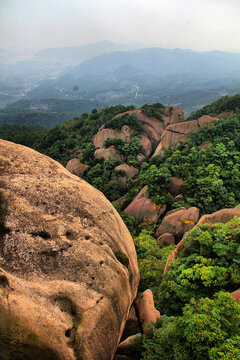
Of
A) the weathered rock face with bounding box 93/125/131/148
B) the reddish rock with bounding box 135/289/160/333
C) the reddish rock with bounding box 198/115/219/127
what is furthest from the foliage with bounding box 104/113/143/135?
the reddish rock with bounding box 135/289/160/333

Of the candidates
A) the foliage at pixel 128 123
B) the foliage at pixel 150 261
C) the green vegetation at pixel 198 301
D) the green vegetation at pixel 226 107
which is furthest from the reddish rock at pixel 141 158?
the green vegetation at pixel 198 301

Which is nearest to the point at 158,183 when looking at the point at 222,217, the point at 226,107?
the point at 222,217

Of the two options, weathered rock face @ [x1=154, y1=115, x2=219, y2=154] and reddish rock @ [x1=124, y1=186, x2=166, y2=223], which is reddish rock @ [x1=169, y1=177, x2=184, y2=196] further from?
weathered rock face @ [x1=154, y1=115, x2=219, y2=154]

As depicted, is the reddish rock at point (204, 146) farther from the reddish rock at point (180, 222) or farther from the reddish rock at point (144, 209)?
the reddish rock at point (180, 222)

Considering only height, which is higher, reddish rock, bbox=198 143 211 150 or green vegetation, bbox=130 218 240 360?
reddish rock, bbox=198 143 211 150

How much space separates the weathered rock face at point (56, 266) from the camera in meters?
5.40

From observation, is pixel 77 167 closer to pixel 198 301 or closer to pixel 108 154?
pixel 108 154

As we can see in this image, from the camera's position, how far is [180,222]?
65.1 feet

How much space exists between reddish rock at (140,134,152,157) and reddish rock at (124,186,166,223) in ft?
36.5

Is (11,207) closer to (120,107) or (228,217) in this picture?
(228,217)

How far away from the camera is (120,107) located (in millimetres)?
43531

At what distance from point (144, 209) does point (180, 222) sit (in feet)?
15.5

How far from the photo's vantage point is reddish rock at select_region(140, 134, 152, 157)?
34125mm

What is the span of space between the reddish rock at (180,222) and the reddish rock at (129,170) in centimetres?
1060
